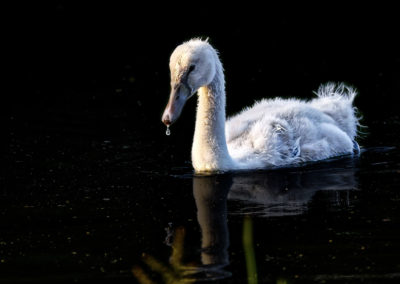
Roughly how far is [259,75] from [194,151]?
6.69 meters

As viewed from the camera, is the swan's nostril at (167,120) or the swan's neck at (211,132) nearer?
the swan's nostril at (167,120)

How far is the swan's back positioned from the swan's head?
0.92 meters

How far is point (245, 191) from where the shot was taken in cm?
942

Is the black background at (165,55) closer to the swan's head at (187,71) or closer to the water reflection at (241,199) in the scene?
the swan's head at (187,71)

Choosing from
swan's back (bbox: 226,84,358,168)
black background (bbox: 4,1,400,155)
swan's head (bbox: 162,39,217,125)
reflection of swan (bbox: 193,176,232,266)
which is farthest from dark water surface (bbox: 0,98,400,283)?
black background (bbox: 4,1,400,155)

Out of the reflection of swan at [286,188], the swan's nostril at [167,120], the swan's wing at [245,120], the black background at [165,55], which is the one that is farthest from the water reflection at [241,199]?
the black background at [165,55]

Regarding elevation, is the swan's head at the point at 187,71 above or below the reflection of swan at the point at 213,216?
above

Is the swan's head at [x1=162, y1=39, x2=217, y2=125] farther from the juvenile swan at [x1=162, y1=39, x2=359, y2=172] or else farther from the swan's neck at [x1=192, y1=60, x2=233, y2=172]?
the swan's neck at [x1=192, y1=60, x2=233, y2=172]

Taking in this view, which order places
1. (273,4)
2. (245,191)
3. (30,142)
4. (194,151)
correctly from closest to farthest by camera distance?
(245,191), (194,151), (30,142), (273,4)

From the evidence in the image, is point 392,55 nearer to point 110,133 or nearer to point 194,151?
point 110,133

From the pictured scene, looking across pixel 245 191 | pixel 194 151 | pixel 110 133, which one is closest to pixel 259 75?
pixel 110 133

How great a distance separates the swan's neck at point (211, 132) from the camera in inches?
402

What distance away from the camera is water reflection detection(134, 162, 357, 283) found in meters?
6.86

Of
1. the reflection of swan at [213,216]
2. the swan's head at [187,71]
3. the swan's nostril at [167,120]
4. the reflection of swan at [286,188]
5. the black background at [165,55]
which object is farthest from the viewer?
the black background at [165,55]
